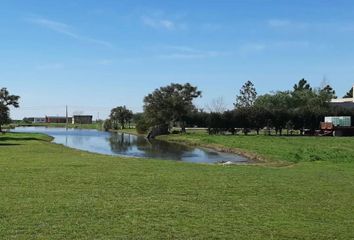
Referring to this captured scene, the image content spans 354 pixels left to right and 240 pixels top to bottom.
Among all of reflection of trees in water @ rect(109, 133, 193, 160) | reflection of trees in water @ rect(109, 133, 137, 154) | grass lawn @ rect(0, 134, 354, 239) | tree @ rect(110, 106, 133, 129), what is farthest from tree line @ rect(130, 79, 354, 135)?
grass lawn @ rect(0, 134, 354, 239)

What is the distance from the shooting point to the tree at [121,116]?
14962 centimetres

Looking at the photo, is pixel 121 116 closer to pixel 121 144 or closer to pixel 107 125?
pixel 107 125

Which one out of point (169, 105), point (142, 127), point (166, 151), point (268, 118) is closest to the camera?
point (166, 151)

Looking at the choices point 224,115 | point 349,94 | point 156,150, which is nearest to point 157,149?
point 156,150

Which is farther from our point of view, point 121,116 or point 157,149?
point 121,116

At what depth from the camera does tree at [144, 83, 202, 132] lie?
9900cm

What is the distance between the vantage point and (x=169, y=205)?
1347 centimetres

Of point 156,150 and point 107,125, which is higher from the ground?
point 107,125

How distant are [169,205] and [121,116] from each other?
453 feet

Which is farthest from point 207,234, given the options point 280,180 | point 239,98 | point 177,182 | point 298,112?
point 239,98

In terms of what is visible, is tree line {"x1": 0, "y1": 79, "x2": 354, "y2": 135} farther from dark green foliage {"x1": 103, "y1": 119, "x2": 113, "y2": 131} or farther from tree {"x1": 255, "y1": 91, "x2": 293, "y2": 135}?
dark green foliage {"x1": 103, "y1": 119, "x2": 113, "y2": 131}

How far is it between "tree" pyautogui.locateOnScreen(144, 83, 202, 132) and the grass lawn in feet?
252

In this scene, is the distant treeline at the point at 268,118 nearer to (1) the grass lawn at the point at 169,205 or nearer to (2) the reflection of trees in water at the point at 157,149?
(2) the reflection of trees in water at the point at 157,149

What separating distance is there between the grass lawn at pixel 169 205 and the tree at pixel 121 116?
127758 millimetres
